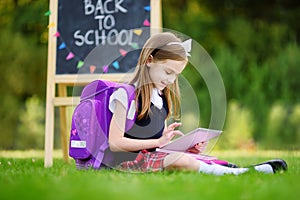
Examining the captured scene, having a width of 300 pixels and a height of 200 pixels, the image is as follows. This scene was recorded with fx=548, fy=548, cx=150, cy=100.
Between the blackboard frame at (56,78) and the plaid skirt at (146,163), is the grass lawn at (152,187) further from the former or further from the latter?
the blackboard frame at (56,78)

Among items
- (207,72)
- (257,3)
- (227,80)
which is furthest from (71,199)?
(257,3)

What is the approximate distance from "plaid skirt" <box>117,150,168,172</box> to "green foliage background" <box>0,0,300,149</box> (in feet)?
11.5

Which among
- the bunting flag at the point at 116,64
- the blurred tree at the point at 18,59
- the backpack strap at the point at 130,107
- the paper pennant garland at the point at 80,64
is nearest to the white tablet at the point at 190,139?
the backpack strap at the point at 130,107

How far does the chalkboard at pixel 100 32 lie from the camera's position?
3.53 metres

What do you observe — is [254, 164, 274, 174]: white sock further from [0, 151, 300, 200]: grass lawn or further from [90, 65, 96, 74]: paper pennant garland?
[90, 65, 96, 74]: paper pennant garland

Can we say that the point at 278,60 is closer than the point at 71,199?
No

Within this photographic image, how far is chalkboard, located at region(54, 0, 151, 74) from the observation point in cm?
353

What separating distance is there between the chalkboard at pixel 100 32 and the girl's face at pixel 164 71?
974 millimetres

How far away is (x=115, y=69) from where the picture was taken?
350 centimetres

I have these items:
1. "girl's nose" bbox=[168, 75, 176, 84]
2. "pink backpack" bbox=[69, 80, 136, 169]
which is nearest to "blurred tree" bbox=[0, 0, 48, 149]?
"pink backpack" bbox=[69, 80, 136, 169]

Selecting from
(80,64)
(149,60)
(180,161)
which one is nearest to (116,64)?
(80,64)

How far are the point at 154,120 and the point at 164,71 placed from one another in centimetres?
25

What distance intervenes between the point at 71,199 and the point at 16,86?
5870mm

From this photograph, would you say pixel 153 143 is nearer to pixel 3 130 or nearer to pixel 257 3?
pixel 3 130
